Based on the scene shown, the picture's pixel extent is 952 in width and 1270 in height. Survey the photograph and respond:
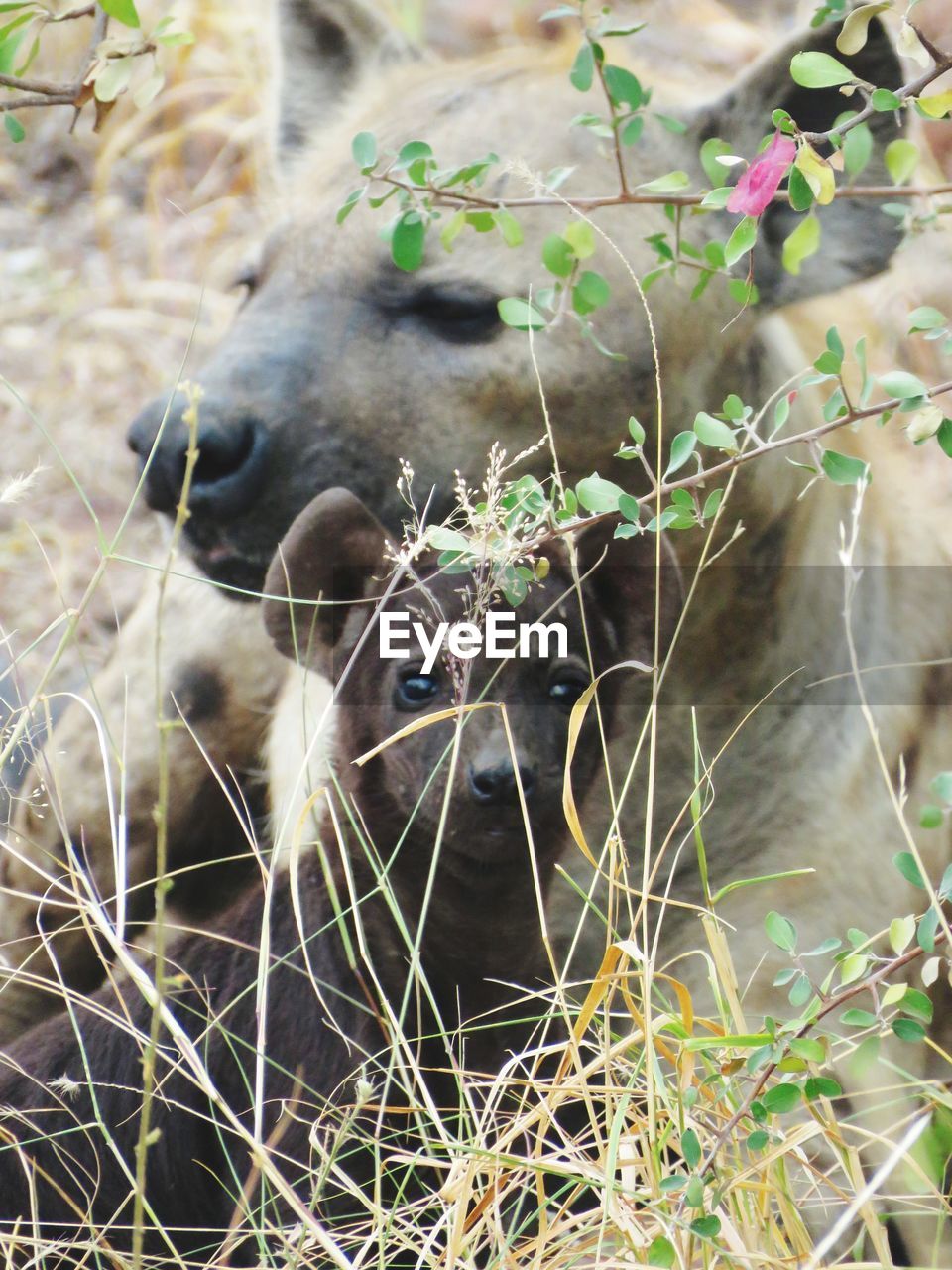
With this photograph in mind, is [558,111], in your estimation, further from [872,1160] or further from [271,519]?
[872,1160]

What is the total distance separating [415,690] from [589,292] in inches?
23.6

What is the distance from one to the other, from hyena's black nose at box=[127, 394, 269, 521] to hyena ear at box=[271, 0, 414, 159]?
3.52 feet

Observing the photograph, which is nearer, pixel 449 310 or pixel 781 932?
pixel 781 932

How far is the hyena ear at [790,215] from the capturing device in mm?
2676

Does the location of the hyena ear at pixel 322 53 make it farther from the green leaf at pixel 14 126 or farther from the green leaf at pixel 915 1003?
the green leaf at pixel 915 1003

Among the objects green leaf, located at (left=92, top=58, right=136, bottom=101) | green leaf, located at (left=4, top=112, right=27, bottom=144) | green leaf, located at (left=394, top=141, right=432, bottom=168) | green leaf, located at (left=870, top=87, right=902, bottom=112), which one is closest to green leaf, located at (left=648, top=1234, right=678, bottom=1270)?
green leaf, located at (left=870, top=87, right=902, bottom=112)

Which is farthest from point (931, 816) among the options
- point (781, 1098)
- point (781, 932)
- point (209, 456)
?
point (209, 456)

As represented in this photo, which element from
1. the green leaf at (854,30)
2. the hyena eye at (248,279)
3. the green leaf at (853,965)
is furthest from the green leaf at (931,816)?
the hyena eye at (248,279)

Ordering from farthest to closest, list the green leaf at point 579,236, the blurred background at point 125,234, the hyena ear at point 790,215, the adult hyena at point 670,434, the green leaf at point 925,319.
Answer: the blurred background at point 125,234 → the hyena ear at point 790,215 → the adult hyena at point 670,434 → the green leaf at point 579,236 → the green leaf at point 925,319

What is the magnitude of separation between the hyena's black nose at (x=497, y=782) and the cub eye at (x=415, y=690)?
22 cm

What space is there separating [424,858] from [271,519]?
1.89ft

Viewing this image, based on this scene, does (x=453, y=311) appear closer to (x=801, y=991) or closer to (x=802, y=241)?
(x=802, y=241)

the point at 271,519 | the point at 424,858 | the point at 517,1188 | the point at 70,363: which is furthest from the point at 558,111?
the point at 70,363

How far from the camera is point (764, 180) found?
1.83 metres
